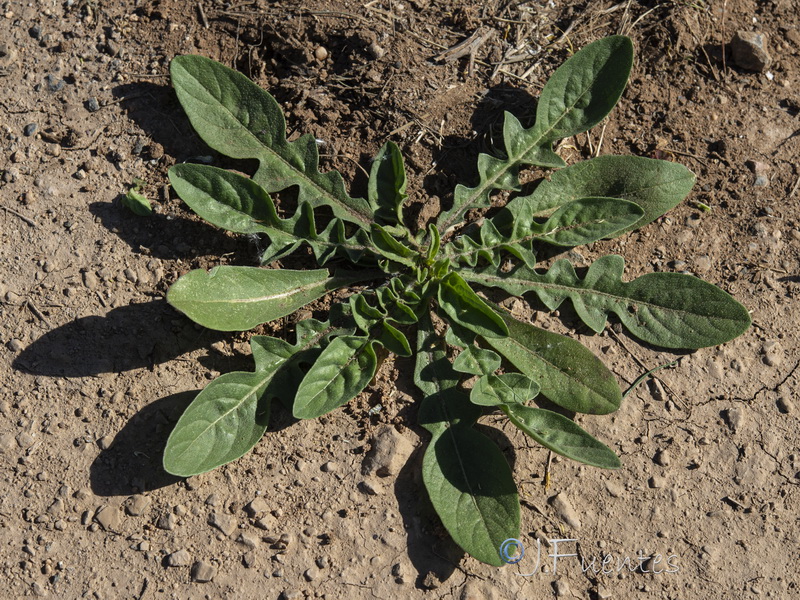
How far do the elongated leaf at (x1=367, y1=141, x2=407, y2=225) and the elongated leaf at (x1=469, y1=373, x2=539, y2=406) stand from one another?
3.29ft

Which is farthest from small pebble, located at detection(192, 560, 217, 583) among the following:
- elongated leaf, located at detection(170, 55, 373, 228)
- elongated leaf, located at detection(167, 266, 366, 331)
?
elongated leaf, located at detection(170, 55, 373, 228)

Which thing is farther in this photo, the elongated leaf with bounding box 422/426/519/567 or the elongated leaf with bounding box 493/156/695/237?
the elongated leaf with bounding box 493/156/695/237

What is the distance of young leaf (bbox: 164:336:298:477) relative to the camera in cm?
322

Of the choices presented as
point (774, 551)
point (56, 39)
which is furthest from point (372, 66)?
point (774, 551)

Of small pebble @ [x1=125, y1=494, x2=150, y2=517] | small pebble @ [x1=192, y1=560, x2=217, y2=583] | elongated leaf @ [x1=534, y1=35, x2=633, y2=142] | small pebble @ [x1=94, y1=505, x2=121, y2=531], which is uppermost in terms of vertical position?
elongated leaf @ [x1=534, y1=35, x2=633, y2=142]

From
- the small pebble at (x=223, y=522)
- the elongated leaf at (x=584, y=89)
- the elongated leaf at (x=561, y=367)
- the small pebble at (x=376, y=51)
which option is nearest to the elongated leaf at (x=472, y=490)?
the elongated leaf at (x=561, y=367)

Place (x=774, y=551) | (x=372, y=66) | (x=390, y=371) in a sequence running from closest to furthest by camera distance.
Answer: (x=774, y=551)
(x=390, y=371)
(x=372, y=66)

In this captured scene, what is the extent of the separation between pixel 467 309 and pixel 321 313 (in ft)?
2.74

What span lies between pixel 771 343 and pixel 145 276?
11.1ft

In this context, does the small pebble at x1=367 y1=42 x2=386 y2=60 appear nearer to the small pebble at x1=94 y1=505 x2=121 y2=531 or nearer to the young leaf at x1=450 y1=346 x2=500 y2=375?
the young leaf at x1=450 y1=346 x2=500 y2=375

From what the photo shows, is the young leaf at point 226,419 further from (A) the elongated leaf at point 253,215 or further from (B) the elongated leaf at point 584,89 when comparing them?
(B) the elongated leaf at point 584,89

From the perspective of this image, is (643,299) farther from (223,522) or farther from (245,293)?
(223,522)

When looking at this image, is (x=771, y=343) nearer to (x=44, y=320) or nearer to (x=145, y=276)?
(x=145, y=276)

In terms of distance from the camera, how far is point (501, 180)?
379 centimetres
